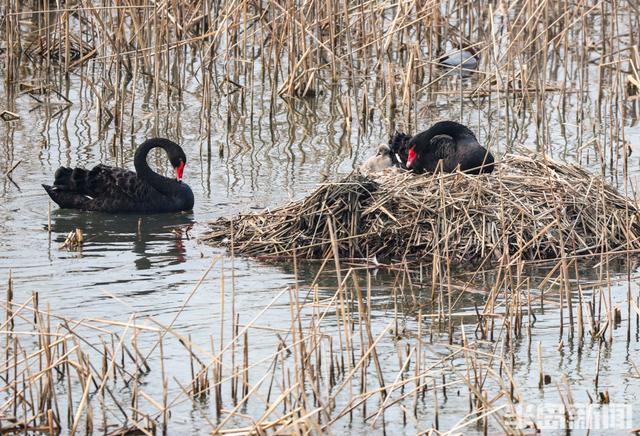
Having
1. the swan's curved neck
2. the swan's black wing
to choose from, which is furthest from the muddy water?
the swan's curved neck

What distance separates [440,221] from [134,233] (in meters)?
2.43

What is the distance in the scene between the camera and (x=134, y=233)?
1000 cm

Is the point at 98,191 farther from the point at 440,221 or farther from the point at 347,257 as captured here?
the point at 440,221

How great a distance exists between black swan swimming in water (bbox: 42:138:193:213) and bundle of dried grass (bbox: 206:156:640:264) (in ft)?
4.11

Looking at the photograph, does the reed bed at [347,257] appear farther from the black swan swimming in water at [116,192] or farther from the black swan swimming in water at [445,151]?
the black swan swimming in water at [116,192]

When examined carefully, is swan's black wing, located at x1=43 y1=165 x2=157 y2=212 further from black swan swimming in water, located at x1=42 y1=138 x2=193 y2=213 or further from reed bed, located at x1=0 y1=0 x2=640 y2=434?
reed bed, located at x1=0 y1=0 x2=640 y2=434

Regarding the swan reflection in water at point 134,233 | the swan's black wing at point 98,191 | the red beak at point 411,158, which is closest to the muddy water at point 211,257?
the swan reflection in water at point 134,233

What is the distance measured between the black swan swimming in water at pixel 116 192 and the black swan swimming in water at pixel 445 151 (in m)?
1.82

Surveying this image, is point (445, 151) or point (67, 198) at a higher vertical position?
point (445, 151)

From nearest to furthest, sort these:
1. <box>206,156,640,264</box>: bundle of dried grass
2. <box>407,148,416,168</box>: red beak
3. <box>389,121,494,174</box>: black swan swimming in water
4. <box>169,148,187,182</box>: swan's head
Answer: <box>206,156,640,264</box>: bundle of dried grass
<box>389,121,494,174</box>: black swan swimming in water
<box>407,148,416,168</box>: red beak
<box>169,148,187,182</box>: swan's head

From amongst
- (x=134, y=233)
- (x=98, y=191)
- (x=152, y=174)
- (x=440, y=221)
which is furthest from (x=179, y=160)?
(x=440, y=221)

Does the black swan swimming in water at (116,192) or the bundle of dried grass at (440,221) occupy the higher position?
the black swan swimming in water at (116,192)

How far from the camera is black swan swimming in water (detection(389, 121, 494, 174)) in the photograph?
400 inches

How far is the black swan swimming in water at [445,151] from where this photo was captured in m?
10.2
